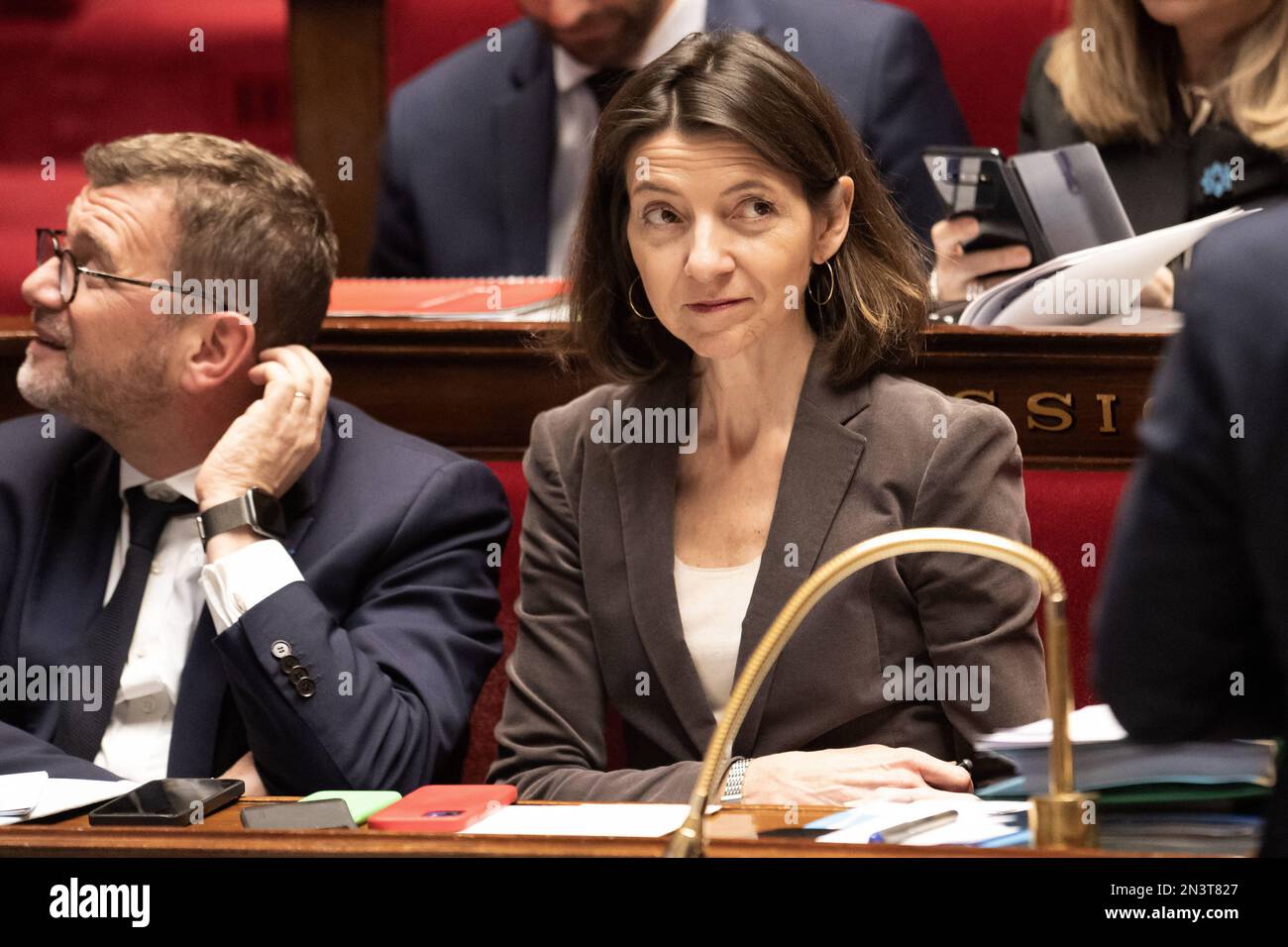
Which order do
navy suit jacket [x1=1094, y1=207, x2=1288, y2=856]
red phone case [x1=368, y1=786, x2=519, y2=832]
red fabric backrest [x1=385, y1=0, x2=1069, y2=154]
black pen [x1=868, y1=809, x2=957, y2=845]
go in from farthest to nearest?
red fabric backrest [x1=385, y1=0, x2=1069, y2=154] → red phone case [x1=368, y1=786, x2=519, y2=832] → black pen [x1=868, y1=809, x2=957, y2=845] → navy suit jacket [x1=1094, y1=207, x2=1288, y2=856]

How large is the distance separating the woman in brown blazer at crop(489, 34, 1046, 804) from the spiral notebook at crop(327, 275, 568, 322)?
34cm

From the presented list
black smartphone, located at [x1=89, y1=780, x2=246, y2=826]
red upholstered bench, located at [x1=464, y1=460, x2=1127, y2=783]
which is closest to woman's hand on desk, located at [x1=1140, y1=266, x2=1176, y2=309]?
red upholstered bench, located at [x1=464, y1=460, x2=1127, y2=783]

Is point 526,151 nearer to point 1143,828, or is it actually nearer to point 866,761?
point 866,761

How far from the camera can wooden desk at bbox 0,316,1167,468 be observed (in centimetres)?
238

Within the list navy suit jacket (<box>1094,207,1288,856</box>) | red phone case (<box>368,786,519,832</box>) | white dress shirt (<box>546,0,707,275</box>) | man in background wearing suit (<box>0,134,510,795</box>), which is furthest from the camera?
white dress shirt (<box>546,0,707,275</box>)

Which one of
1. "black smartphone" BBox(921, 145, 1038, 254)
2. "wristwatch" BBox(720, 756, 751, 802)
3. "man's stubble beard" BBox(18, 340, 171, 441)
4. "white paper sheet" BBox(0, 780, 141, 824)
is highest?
"black smartphone" BBox(921, 145, 1038, 254)

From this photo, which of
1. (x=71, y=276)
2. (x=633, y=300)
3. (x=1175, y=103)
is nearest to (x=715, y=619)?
(x=633, y=300)

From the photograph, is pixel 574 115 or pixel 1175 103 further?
pixel 574 115

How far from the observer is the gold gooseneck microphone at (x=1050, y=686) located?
133cm

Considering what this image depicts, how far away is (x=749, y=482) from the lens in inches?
85.1

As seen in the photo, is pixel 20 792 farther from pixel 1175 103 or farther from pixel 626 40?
pixel 1175 103

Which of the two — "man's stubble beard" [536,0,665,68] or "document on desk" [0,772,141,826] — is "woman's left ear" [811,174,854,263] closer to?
"document on desk" [0,772,141,826]

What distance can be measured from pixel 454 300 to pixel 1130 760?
1.61 metres
